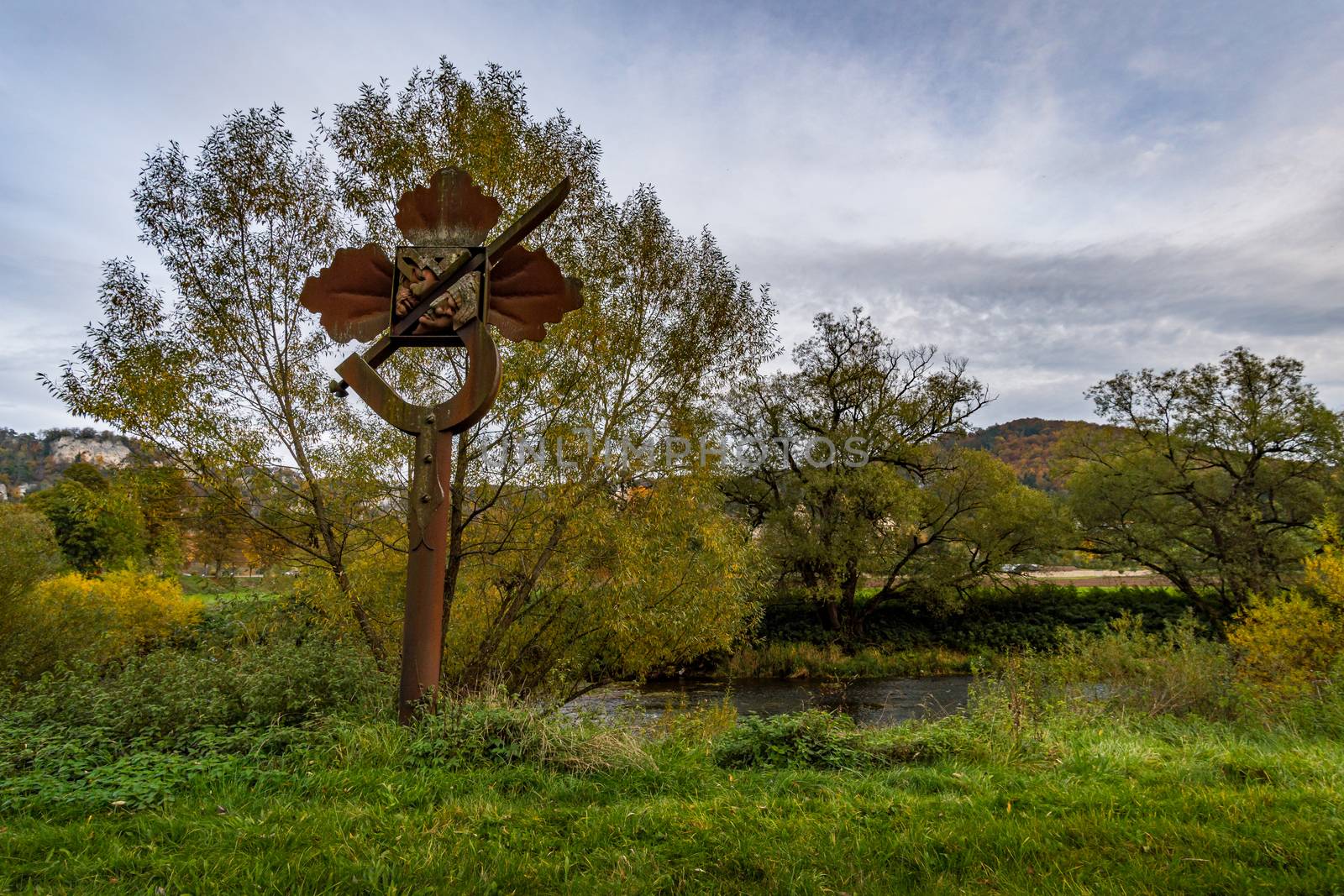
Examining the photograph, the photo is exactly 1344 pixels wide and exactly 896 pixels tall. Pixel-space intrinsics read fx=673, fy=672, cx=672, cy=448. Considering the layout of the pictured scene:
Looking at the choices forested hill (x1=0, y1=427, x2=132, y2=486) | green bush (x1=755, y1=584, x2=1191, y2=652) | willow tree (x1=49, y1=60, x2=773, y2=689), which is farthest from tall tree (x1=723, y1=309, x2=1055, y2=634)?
forested hill (x1=0, y1=427, x2=132, y2=486)

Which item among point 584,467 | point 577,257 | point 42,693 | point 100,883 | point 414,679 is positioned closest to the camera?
point 100,883

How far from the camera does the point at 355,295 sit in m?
4.38

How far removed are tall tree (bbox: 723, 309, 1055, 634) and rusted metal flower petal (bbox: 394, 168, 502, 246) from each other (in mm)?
17904

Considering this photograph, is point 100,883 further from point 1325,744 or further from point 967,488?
point 967,488

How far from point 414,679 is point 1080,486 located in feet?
83.3

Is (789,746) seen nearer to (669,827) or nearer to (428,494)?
(669,827)

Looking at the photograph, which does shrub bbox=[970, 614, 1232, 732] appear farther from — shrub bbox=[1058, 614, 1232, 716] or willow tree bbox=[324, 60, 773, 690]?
willow tree bbox=[324, 60, 773, 690]

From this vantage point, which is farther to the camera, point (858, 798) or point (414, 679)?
point (414, 679)

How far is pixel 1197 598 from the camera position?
22.7m

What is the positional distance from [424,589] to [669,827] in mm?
2004

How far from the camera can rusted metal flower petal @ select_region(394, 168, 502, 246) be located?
4270mm

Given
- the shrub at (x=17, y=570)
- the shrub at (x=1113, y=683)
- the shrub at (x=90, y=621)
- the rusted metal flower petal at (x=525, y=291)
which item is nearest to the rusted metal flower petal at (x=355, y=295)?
the rusted metal flower petal at (x=525, y=291)

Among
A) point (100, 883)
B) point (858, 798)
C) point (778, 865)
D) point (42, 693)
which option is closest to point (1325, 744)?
point (858, 798)

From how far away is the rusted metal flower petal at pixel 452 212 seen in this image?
4270 mm
